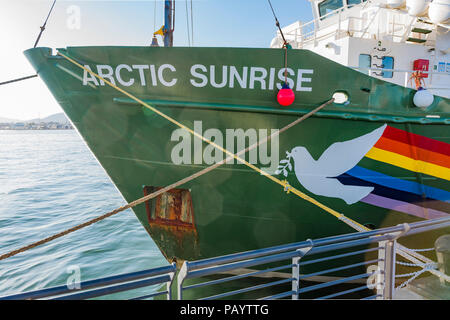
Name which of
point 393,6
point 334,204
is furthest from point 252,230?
point 393,6

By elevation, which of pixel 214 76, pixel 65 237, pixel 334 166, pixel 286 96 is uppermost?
pixel 214 76

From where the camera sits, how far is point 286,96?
349 centimetres

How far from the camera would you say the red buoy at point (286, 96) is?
11.5 feet

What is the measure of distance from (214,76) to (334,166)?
2.00 meters

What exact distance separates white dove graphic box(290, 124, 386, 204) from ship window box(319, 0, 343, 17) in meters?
5.86

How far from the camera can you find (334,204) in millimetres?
3977

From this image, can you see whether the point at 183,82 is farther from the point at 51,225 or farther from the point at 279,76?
the point at 51,225

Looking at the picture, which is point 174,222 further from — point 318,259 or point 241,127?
point 318,259

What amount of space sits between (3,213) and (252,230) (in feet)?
38.3

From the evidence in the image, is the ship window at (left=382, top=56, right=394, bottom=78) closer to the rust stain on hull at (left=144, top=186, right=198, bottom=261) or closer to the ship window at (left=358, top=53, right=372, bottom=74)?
the ship window at (left=358, top=53, right=372, bottom=74)

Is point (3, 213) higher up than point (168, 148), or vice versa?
point (168, 148)

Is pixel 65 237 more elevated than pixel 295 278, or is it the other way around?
pixel 295 278

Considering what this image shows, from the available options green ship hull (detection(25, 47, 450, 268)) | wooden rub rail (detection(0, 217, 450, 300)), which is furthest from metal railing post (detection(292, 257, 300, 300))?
green ship hull (detection(25, 47, 450, 268))

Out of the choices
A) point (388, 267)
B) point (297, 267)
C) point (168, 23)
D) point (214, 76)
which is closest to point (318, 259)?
point (297, 267)
